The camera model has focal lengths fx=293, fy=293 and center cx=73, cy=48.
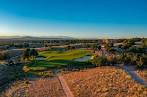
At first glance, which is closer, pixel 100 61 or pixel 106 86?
pixel 106 86

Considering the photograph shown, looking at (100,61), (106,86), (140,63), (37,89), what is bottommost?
(37,89)

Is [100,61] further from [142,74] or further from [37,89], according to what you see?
[37,89]

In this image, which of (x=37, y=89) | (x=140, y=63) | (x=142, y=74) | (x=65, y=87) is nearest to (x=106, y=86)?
(x=65, y=87)

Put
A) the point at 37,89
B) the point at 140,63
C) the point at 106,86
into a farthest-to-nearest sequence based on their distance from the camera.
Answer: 1. the point at 140,63
2. the point at 37,89
3. the point at 106,86

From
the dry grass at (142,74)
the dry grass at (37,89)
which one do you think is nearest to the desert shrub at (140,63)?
the dry grass at (142,74)

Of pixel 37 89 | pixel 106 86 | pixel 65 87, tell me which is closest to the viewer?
pixel 106 86

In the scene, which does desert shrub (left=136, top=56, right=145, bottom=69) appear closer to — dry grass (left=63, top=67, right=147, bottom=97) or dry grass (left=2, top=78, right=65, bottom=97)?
dry grass (left=63, top=67, right=147, bottom=97)

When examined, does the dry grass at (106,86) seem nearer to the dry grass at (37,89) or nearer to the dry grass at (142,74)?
the dry grass at (37,89)
